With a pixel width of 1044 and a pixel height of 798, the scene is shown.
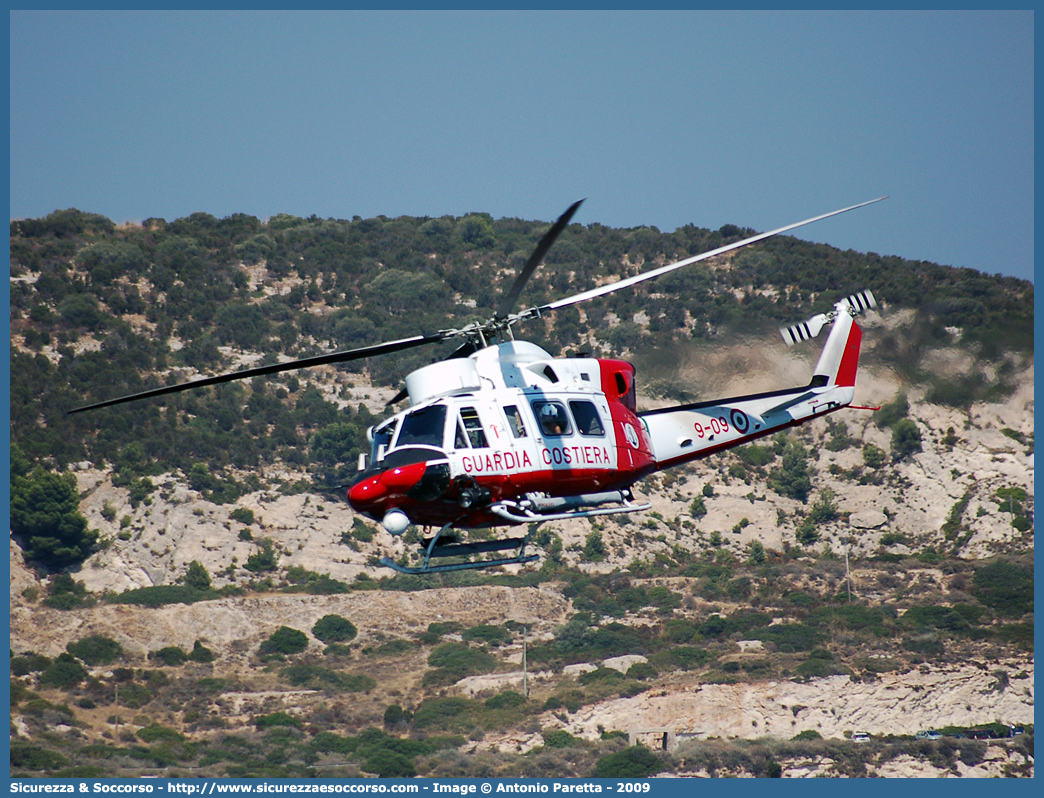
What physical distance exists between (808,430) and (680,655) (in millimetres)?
21071

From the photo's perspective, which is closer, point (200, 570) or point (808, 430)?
point (200, 570)

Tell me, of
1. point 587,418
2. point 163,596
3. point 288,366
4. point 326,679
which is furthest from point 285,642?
point 288,366

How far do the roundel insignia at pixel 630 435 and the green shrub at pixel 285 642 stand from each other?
3535cm

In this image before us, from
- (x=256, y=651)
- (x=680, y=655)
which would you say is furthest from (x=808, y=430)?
(x=256, y=651)

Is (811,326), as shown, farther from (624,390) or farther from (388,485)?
(388,485)

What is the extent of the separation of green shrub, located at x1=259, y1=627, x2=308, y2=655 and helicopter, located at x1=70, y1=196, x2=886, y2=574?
34449 millimetres

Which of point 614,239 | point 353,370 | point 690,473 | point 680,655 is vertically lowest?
point 680,655

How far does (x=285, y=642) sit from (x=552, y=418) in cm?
3646

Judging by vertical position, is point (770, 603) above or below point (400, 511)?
below

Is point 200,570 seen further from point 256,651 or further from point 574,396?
point 574,396

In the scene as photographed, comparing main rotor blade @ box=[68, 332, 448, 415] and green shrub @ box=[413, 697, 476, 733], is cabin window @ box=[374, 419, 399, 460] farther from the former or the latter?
green shrub @ box=[413, 697, 476, 733]

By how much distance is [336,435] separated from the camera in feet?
218

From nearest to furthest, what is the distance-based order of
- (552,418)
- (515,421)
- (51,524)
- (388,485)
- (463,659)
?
(388,485) → (515,421) → (552,418) → (463,659) → (51,524)

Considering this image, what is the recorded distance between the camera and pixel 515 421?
19.4 m
